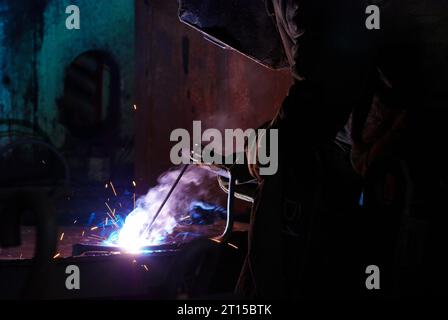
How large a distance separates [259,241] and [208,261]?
118 centimetres

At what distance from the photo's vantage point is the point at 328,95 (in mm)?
2805

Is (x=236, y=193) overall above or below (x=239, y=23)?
below

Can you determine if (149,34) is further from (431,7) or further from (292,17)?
(431,7)

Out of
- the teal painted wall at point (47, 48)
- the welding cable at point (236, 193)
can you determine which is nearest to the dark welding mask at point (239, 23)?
the welding cable at point (236, 193)

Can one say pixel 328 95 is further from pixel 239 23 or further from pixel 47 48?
pixel 47 48

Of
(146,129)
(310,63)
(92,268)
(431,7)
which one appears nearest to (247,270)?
(92,268)

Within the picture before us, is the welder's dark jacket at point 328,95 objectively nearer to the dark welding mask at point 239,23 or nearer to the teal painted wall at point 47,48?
the dark welding mask at point 239,23

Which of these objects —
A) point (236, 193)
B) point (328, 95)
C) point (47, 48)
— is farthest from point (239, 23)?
point (47, 48)

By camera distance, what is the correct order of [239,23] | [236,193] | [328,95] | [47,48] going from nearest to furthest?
[328,95], [236,193], [239,23], [47,48]

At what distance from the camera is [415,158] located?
117 inches

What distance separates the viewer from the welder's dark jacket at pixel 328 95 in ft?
9.30

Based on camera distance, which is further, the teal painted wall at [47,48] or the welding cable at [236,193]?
the teal painted wall at [47,48]

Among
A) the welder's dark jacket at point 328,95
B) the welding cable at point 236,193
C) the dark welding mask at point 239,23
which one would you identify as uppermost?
the dark welding mask at point 239,23

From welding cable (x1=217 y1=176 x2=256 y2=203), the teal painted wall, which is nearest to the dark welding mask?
welding cable (x1=217 y1=176 x2=256 y2=203)
